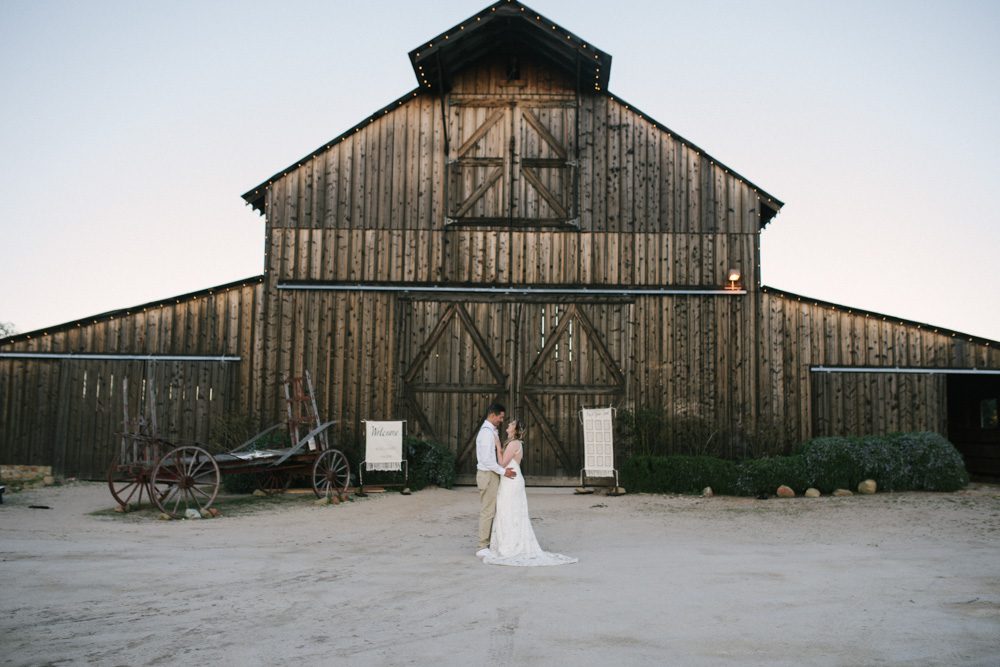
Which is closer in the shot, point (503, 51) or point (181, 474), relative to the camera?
point (181, 474)

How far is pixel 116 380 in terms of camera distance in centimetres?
1708

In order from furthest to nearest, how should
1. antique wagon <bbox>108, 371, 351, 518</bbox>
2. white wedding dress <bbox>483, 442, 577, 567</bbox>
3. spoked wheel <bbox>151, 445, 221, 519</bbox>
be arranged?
antique wagon <bbox>108, 371, 351, 518</bbox>
spoked wheel <bbox>151, 445, 221, 519</bbox>
white wedding dress <bbox>483, 442, 577, 567</bbox>

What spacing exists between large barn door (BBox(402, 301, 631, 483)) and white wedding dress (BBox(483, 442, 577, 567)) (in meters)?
7.81

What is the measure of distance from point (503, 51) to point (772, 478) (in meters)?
10.5

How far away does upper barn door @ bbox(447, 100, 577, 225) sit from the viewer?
1775cm

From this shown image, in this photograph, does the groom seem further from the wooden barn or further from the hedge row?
the wooden barn

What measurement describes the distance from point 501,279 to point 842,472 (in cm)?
755

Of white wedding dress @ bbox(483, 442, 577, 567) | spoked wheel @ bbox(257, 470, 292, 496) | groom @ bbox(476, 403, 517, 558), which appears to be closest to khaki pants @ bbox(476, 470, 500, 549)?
groom @ bbox(476, 403, 517, 558)

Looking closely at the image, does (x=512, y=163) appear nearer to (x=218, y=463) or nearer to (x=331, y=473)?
(x=331, y=473)

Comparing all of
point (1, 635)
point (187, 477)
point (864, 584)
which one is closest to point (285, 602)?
point (1, 635)

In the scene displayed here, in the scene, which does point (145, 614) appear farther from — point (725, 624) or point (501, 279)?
point (501, 279)

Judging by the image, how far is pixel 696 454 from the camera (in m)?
16.9

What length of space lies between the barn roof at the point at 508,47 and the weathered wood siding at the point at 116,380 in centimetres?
619

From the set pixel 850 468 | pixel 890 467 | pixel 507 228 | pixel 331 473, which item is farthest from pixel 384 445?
pixel 890 467
